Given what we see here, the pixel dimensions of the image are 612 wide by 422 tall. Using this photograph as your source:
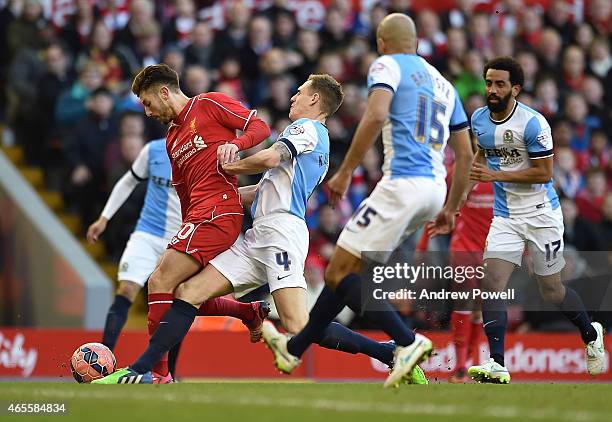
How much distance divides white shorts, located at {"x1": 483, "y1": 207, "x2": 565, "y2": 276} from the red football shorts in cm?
238

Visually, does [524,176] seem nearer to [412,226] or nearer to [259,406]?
[412,226]

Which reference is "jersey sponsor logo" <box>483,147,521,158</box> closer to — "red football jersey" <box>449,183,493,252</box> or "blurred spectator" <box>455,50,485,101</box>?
"red football jersey" <box>449,183,493,252</box>

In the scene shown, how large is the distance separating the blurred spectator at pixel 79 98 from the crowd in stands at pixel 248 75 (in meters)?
0.01

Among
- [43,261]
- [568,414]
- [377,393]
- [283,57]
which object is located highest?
[568,414]

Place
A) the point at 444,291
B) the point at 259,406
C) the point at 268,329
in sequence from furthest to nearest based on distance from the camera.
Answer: the point at 444,291
the point at 268,329
the point at 259,406

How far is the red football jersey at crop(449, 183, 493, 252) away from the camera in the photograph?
38.6 ft

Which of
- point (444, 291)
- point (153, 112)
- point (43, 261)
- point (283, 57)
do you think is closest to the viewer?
point (153, 112)

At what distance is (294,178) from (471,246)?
3.56 metres

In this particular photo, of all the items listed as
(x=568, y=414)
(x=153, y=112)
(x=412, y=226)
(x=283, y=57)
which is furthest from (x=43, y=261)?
(x=568, y=414)

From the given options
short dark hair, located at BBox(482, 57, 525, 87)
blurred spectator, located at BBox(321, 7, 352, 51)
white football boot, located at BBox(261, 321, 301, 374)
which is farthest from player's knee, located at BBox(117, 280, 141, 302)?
blurred spectator, located at BBox(321, 7, 352, 51)

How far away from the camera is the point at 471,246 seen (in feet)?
38.7

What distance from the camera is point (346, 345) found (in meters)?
8.97

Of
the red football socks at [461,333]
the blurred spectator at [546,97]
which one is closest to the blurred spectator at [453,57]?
the blurred spectator at [546,97]

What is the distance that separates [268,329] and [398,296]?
4.47m
